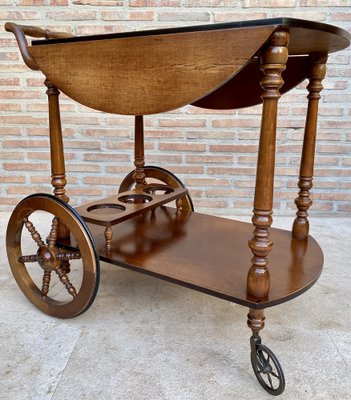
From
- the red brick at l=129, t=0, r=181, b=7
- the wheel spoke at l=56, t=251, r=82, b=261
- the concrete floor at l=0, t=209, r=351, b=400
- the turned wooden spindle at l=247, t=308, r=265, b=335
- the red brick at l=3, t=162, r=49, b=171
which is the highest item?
the red brick at l=129, t=0, r=181, b=7

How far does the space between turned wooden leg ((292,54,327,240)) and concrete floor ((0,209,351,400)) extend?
1.00 feet

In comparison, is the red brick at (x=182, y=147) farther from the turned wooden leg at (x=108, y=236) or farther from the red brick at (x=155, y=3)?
the turned wooden leg at (x=108, y=236)

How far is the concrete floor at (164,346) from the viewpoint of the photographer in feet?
3.51

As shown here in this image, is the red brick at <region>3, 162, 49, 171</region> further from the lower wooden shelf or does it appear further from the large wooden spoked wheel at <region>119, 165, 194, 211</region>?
the lower wooden shelf

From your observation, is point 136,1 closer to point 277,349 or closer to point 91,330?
point 91,330

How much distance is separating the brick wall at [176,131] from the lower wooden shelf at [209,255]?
825mm

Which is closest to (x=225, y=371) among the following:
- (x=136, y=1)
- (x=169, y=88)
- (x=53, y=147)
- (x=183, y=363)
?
(x=183, y=363)

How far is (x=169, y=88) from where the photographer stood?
1.05m

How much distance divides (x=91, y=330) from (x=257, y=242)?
66cm

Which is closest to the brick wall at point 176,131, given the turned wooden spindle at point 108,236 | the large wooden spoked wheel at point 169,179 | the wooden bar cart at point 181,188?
the large wooden spoked wheel at point 169,179

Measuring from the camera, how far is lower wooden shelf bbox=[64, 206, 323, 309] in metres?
1.15

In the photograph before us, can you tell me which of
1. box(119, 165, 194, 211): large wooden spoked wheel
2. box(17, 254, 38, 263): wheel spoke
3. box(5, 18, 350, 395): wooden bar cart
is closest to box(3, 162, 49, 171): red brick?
box(119, 165, 194, 211): large wooden spoked wheel

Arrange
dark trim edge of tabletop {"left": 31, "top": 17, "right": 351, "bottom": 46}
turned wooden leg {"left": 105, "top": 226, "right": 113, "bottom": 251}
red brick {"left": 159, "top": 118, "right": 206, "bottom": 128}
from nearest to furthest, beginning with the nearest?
dark trim edge of tabletop {"left": 31, "top": 17, "right": 351, "bottom": 46} → turned wooden leg {"left": 105, "top": 226, "right": 113, "bottom": 251} → red brick {"left": 159, "top": 118, "right": 206, "bottom": 128}

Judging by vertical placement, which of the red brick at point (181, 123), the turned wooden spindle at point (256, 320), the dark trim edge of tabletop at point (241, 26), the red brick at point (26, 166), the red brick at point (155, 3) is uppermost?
the red brick at point (155, 3)
